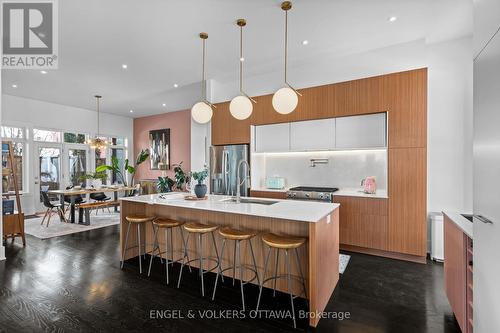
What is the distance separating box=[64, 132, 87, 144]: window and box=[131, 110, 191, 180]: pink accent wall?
1.73 meters

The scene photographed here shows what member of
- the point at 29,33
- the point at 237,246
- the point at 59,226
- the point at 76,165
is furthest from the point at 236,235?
the point at 76,165

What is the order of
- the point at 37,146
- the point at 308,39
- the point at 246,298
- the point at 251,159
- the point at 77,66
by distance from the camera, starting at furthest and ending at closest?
the point at 37,146
the point at 251,159
the point at 77,66
the point at 308,39
the point at 246,298

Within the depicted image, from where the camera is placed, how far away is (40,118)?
272 inches

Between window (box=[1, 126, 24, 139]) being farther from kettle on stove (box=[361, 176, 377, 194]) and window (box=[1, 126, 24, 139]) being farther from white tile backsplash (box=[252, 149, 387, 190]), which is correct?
kettle on stove (box=[361, 176, 377, 194])

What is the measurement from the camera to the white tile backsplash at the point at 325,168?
4.11m

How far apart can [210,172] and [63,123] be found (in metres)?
5.35

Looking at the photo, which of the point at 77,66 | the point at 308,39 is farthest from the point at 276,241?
the point at 77,66

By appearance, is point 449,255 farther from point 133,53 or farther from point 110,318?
point 133,53

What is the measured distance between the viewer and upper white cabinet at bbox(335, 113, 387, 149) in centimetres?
391

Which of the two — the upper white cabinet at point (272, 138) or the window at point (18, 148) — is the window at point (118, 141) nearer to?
the window at point (18, 148)

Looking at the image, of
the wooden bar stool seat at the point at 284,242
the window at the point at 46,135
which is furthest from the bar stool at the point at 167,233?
the window at the point at 46,135

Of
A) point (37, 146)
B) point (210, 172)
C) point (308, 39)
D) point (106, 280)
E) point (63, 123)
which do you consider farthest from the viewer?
point (63, 123)

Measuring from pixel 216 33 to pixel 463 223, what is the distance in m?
3.45

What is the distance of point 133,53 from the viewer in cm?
401
